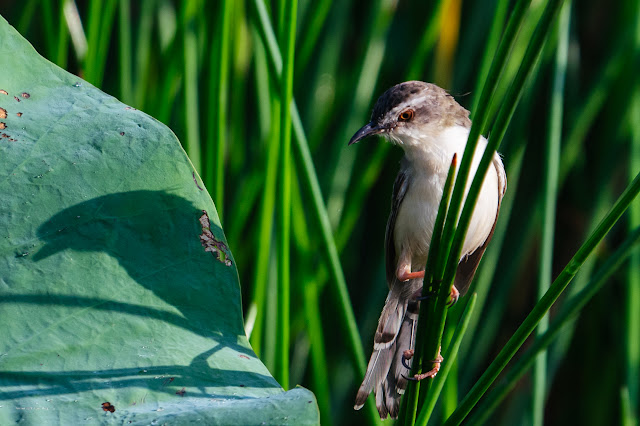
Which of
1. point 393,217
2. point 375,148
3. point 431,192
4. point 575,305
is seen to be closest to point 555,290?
point 575,305

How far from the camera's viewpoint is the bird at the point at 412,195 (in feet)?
4.14

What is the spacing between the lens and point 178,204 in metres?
0.89

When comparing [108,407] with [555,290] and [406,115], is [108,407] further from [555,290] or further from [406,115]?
[406,115]

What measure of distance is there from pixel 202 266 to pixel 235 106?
3.32 feet

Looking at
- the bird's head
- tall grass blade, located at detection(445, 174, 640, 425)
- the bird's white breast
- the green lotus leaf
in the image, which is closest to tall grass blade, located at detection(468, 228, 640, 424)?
tall grass blade, located at detection(445, 174, 640, 425)

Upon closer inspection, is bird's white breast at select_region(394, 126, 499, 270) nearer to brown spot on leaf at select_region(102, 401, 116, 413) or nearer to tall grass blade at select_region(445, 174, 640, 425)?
tall grass blade at select_region(445, 174, 640, 425)

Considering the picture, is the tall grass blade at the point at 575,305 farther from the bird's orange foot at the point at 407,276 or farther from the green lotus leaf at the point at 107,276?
the bird's orange foot at the point at 407,276

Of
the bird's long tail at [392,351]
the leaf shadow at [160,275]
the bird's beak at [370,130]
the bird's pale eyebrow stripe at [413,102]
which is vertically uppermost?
the bird's pale eyebrow stripe at [413,102]

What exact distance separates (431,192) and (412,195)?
56mm

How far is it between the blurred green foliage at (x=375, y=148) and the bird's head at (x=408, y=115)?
114mm

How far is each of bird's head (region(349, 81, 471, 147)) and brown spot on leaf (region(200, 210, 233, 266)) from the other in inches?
17.5

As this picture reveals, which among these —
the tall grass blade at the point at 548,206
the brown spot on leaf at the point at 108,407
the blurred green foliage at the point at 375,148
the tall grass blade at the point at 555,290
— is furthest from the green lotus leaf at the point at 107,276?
the tall grass blade at the point at 548,206

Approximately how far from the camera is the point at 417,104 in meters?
1.30

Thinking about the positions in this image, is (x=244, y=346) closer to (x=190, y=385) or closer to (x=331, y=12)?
(x=190, y=385)
